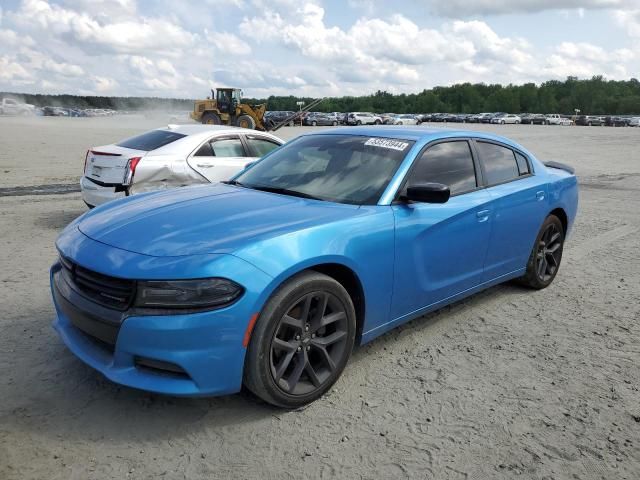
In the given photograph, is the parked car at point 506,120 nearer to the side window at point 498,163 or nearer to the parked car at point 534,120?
the parked car at point 534,120

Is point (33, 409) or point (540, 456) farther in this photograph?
point (33, 409)

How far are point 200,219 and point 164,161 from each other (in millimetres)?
4276

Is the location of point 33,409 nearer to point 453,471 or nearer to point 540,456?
point 453,471

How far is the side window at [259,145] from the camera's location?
8.09 meters

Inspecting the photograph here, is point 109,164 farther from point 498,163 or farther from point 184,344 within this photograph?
point 184,344

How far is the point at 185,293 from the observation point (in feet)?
8.82

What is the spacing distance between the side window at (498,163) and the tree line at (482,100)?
320 feet

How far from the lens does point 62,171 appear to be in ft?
44.3

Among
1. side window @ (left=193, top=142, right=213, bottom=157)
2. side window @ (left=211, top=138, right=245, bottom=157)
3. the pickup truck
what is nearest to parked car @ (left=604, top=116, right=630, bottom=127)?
the pickup truck

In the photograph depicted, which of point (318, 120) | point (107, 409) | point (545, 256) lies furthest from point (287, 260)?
point (318, 120)

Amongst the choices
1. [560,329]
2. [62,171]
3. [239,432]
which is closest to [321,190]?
[239,432]

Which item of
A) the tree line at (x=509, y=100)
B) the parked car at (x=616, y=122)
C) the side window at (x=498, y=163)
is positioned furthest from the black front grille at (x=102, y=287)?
the tree line at (x=509, y=100)

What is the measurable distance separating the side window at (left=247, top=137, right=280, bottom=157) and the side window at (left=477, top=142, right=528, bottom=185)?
13.5ft

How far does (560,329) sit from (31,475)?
3728 millimetres
